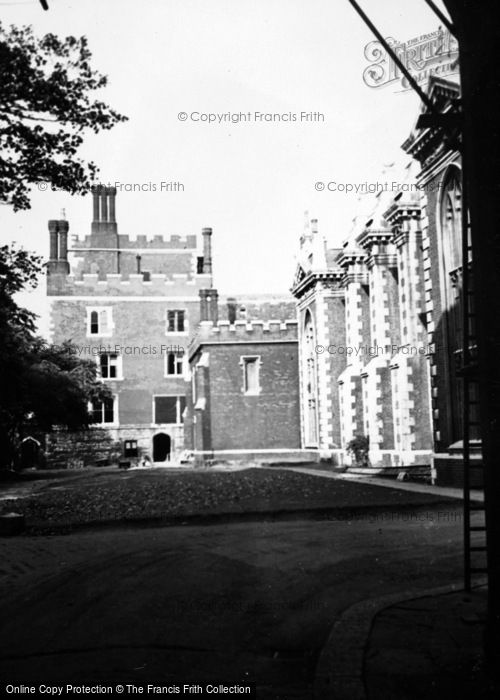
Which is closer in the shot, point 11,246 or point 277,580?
point 277,580

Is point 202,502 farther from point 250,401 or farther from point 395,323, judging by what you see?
point 250,401

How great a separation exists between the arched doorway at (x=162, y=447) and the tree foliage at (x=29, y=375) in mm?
6663

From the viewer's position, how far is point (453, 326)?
64.2 feet

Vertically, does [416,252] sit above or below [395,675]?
above

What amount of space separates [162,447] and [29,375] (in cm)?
2325

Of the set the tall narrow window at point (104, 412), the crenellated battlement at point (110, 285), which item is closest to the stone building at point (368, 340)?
the crenellated battlement at point (110, 285)

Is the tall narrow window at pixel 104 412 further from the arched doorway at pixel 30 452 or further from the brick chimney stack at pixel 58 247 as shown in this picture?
the brick chimney stack at pixel 58 247

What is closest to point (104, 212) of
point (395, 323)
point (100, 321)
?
point (100, 321)

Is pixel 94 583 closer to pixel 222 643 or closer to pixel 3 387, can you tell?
pixel 222 643

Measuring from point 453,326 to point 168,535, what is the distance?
10901mm

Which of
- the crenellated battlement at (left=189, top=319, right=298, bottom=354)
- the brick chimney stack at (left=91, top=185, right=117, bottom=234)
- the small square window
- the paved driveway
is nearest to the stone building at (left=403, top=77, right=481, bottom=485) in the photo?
the paved driveway

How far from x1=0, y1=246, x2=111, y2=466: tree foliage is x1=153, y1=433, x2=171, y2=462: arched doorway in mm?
6663

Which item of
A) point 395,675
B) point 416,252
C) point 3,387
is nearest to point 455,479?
point 416,252

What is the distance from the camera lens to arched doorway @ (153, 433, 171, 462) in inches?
2061
